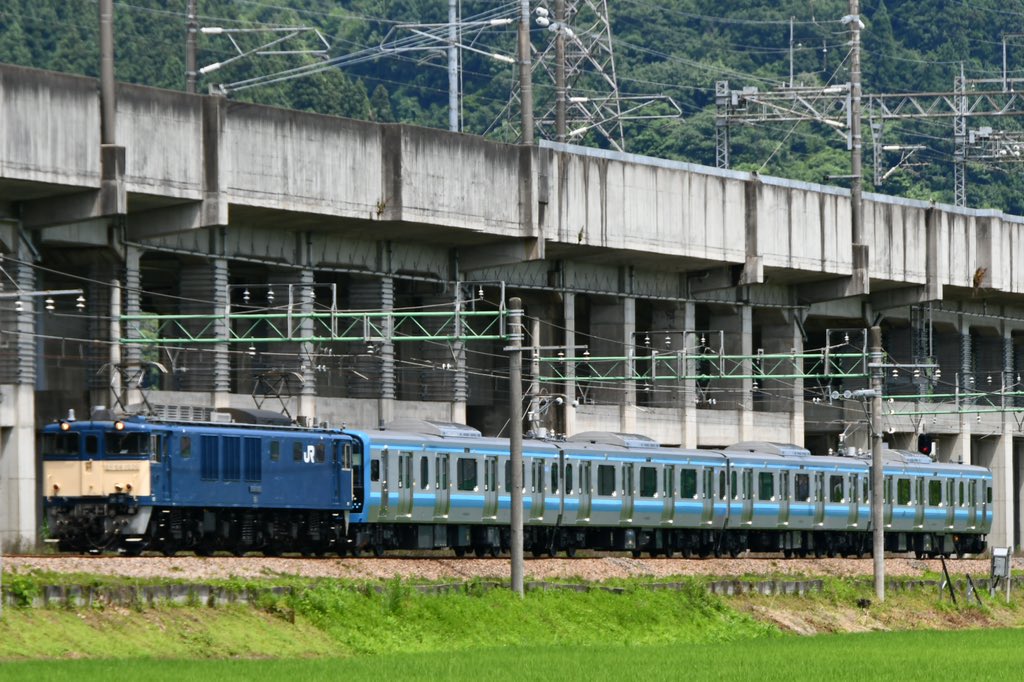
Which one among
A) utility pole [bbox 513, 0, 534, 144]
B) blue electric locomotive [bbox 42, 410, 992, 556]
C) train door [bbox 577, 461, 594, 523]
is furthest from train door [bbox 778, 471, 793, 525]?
utility pole [bbox 513, 0, 534, 144]

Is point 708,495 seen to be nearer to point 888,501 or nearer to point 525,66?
point 888,501

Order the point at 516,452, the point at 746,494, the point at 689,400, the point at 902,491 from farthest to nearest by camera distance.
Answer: the point at 689,400
the point at 902,491
the point at 746,494
the point at 516,452

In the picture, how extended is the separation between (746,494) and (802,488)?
2641 mm

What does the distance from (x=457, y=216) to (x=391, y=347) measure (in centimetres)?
421

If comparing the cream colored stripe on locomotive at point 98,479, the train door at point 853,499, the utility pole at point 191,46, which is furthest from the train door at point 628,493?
the cream colored stripe on locomotive at point 98,479

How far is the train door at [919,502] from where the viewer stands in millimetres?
69875

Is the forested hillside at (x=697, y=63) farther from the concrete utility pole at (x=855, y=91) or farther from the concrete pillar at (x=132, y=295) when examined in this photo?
the concrete pillar at (x=132, y=295)

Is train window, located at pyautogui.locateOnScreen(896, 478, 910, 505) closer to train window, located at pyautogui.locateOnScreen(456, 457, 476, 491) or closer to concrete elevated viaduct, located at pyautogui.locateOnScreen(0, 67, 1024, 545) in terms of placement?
concrete elevated viaduct, located at pyautogui.locateOnScreen(0, 67, 1024, 545)

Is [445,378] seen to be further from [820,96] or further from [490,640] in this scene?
[490,640]

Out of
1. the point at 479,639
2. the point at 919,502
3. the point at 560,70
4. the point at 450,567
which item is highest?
the point at 560,70

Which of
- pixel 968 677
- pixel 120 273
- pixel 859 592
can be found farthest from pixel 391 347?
pixel 968 677

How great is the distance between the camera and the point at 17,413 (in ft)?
171

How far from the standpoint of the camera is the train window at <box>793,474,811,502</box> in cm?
6450

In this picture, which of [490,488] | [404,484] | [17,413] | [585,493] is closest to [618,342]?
[585,493]
